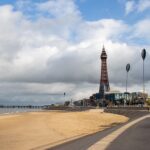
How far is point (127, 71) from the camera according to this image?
6417 inches

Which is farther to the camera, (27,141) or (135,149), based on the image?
(27,141)

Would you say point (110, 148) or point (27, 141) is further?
point (27, 141)

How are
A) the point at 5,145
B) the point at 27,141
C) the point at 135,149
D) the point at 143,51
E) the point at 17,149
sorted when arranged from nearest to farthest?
the point at 135,149, the point at 17,149, the point at 5,145, the point at 27,141, the point at 143,51

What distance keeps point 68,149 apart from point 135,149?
2951 millimetres

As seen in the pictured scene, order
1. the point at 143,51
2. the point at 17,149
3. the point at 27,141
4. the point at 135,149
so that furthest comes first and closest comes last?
the point at 143,51, the point at 27,141, the point at 17,149, the point at 135,149

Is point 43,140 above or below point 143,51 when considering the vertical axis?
below

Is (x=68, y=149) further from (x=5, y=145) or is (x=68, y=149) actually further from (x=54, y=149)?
(x=5, y=145)

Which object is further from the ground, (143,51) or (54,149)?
(143,51)

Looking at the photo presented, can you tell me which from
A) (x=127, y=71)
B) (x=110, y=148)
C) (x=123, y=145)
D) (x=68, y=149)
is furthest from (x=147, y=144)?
(x=127, y=71)

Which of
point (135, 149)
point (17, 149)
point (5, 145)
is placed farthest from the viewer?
point (5, 145)

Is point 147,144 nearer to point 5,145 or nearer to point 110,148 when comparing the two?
point 110,148

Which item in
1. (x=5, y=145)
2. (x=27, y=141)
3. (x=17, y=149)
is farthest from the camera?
(x=27, y=141)

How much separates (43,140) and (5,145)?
13.1 ft

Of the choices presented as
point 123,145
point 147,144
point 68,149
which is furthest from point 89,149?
point 147,144
